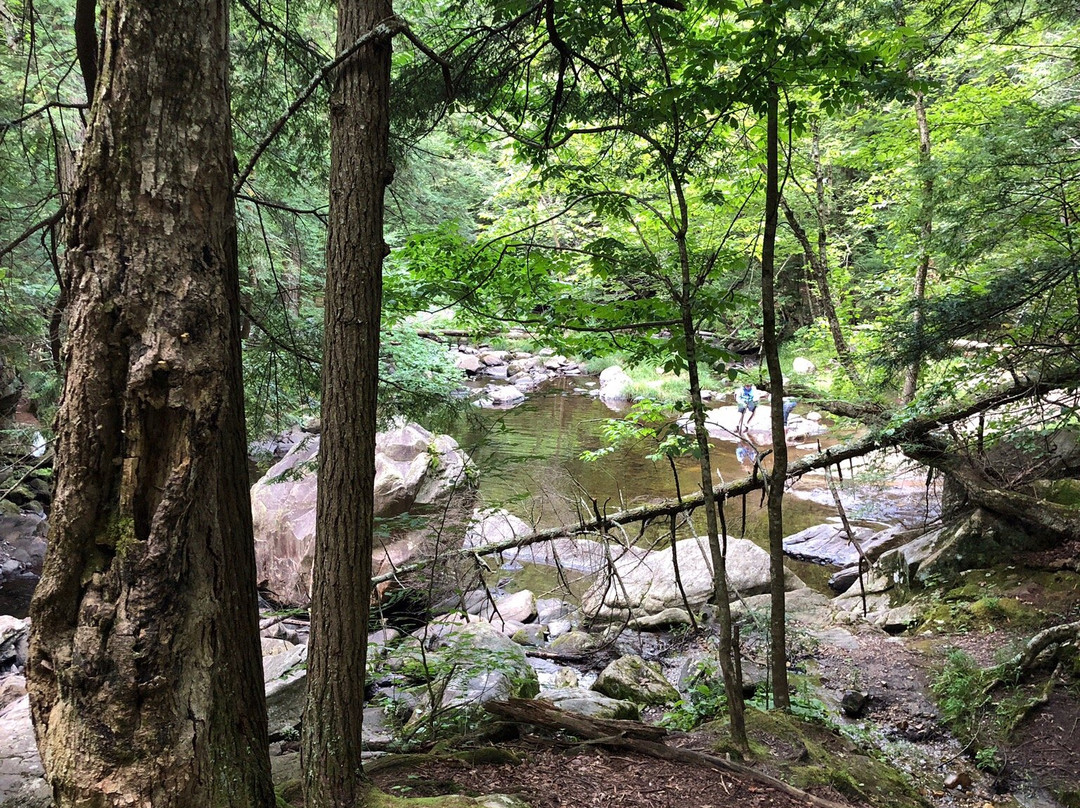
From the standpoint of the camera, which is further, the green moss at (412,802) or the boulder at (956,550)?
the boulder at (956,550)

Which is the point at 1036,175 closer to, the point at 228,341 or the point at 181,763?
the point at 228,341

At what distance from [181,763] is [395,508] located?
22.1ft

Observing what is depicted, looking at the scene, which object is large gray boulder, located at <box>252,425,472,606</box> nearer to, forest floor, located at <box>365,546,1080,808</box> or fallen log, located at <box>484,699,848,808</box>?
fallen log, located at <box>484,699,848,808</box>

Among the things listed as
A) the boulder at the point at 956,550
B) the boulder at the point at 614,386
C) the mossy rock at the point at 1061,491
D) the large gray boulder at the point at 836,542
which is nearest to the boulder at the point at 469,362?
the boulder at the point at 614,386

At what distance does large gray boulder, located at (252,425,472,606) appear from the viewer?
8008 mm

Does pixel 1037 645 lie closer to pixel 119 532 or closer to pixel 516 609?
pixel 516 609

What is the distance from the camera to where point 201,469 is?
5.89 ft

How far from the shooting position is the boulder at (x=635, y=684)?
5895 millimetres

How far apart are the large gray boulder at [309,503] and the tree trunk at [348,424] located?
4814mm

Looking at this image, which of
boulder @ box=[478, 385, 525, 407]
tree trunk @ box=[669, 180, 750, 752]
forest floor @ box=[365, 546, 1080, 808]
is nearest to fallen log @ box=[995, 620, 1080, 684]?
forest floor @ box=[365, 546, 1080, 808]

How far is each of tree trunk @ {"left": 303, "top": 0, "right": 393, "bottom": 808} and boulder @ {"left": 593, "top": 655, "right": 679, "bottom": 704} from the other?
375 centimetres

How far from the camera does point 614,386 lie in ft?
79.6

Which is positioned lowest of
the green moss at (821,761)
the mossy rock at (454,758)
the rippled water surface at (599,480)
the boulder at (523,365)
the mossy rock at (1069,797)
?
the mossy rock at (1069,797)

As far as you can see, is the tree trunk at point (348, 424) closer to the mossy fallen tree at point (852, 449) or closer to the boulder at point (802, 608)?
the mossy fallen tree at point (852, 449)
